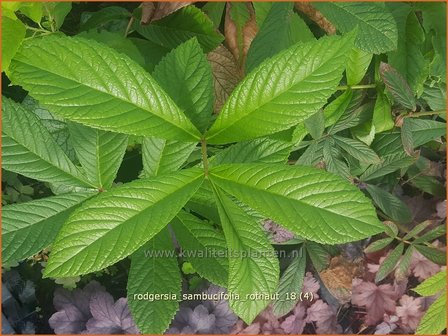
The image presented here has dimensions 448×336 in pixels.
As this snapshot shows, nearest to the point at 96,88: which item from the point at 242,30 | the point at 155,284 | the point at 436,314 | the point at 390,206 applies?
the point at 155,284

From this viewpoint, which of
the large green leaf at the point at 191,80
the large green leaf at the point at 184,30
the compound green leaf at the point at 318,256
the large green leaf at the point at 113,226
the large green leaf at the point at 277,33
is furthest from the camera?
the compound green leaf at the point at 318,256

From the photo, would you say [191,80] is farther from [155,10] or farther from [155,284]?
[155,284]

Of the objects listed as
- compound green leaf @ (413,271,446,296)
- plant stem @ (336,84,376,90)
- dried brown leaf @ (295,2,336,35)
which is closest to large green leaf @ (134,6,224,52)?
dried brown leaf @ (295,2,336,35)

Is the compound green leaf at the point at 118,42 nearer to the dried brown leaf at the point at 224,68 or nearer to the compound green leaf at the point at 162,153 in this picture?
the dried brown leaf at the point at 224,68

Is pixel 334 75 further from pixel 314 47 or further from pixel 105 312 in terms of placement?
pixel 105 312

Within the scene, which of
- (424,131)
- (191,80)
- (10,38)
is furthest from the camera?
(424,131)

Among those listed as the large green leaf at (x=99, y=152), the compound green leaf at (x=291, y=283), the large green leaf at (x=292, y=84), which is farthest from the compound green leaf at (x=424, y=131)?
the large green leaf at (x=99, y=152)

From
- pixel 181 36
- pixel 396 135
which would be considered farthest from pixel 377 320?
pixel 181 36
